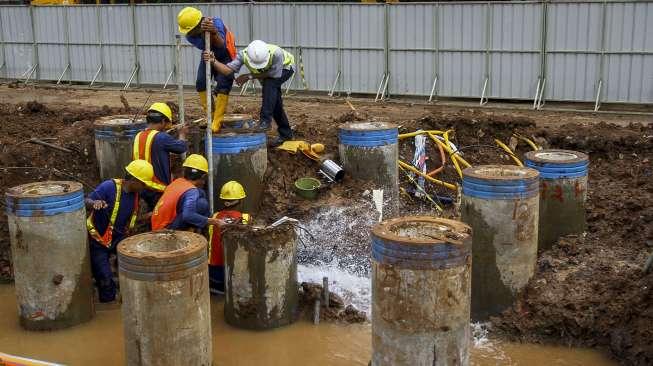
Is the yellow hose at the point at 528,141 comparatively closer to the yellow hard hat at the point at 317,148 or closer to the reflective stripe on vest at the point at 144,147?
the yellow hard hat at the point at 317,148

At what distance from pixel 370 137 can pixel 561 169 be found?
2491mm

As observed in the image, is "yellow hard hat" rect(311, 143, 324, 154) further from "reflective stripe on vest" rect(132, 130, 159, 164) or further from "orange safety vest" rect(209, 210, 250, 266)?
"reflective stripe on vest" rect(132, 130, 159, 164)

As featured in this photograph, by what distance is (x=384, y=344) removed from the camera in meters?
6.15

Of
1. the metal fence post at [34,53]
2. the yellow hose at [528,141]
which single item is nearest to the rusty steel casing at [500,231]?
the yellow hose at [528,141]

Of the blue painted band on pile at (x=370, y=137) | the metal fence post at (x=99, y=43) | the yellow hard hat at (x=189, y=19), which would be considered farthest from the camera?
the metal fence post at (x=99, y=43)

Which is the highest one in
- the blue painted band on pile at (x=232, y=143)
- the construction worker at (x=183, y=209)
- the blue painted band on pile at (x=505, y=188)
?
the blue painted band on pile at (x=232, y=143)

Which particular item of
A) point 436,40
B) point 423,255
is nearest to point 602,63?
point 436,40

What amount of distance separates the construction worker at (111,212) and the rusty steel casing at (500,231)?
3.50 m

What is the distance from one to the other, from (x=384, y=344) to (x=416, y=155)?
217 inches

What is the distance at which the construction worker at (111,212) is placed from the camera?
8523mm

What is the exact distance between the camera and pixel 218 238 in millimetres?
8648

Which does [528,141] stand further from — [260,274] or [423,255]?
[423,255]

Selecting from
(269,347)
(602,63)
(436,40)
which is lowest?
(269,347)

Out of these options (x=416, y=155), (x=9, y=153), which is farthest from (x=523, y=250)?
(x=9, y=153)
